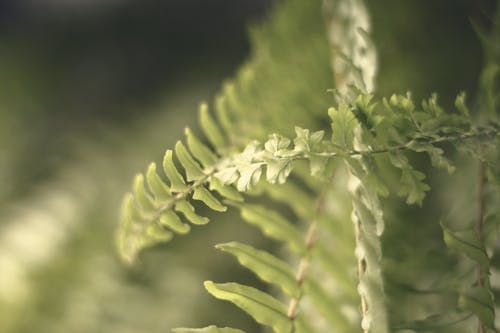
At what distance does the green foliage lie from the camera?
1.68ft

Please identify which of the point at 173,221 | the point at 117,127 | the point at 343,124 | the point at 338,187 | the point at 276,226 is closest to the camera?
the point at 343,124

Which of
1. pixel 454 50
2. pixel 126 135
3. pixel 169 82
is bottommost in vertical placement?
pixel 454 50

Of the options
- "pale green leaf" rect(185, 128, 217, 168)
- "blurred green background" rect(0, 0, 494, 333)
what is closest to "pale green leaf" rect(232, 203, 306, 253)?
"pale green leaf" rect(185, 128, 217, 168)

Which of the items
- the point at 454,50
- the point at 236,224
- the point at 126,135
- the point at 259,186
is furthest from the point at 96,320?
the point at 454,50

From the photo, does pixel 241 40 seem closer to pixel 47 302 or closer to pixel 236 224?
pixel 236 224

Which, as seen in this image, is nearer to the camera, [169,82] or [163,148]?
[163,148]

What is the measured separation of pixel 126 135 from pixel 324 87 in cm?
82

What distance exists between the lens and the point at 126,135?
164 centimetres

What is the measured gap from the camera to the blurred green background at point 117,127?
48.0 inches

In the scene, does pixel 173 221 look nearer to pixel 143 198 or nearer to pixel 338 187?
pixel 143 198

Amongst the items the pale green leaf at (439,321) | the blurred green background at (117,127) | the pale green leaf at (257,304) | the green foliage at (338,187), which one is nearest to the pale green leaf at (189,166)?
the green foliage at (338,187)

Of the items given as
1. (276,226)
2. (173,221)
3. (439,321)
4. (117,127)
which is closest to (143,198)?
(173,221)

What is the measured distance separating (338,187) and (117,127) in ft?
3.18

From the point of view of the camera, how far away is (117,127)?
1.70m
